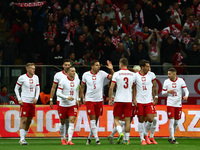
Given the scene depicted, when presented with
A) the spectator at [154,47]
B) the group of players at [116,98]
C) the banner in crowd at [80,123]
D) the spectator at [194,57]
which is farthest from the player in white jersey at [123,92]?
the spectator at [154,47]

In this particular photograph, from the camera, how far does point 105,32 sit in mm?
21969

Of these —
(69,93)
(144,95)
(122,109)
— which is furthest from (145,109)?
(69,93)

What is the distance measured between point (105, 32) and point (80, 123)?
5.12 meters

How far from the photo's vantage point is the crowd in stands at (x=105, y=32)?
20.6 meters

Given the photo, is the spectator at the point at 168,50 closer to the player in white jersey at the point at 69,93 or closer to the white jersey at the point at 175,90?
the white jersey at the point at 175,90

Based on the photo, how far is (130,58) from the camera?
20719 millimetres

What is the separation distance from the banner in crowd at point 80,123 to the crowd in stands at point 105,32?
5.81 feet

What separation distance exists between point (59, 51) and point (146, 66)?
20.3 feet

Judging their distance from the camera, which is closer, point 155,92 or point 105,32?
point 155,92

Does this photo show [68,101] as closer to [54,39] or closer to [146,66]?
[146,66]

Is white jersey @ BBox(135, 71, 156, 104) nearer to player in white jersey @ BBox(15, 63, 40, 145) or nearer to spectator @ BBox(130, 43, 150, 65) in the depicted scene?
player in white jersey @ BBox(15, 63, 40, 145)

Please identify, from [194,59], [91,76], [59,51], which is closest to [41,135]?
[59,51]

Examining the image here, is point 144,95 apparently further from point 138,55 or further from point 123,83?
point 138,55

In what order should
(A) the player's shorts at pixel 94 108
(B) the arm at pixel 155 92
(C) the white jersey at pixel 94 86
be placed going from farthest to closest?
(B) the arm at pixel 155 92
(C) the white jersey at pixel 94 86
(A) the player's shorts at pixel 94 108
